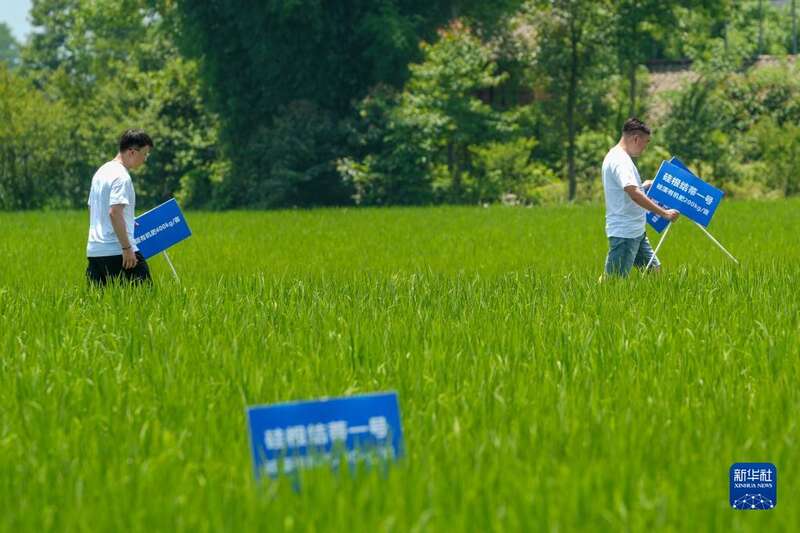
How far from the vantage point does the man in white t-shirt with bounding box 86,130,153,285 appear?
8.79 metres

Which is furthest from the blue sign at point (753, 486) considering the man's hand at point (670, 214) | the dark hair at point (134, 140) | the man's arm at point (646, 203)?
the man's hand at point (670, 214)

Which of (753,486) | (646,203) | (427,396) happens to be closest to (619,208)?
(646,203)

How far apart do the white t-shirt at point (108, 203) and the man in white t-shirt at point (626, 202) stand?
13.2 feet

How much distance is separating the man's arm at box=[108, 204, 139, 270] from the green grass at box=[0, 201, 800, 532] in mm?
355

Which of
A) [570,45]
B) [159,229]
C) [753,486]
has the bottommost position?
[753,486]

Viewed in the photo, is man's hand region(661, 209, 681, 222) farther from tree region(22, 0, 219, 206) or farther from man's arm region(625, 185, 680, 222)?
tree region(22, 0, 219, 206)

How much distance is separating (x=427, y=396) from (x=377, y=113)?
2879 cm

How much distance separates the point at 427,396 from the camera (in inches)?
197

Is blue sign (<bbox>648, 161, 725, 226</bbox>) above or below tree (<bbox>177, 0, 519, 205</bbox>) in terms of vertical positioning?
below

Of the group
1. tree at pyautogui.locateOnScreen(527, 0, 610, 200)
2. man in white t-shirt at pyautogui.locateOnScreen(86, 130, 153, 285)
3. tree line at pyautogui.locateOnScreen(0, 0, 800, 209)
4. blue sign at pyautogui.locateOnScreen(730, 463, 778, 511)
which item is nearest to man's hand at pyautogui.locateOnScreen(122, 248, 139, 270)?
man in white t-shirt at pyautogui.locateOnScreen(86, 130, 153, 285)

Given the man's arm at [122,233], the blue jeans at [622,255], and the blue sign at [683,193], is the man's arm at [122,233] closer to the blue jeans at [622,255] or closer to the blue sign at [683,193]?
the blue jeans at [622,255]

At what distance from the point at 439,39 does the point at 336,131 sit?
482 centimetres

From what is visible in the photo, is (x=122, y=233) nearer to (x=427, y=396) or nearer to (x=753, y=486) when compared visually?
(x=427, y=396)

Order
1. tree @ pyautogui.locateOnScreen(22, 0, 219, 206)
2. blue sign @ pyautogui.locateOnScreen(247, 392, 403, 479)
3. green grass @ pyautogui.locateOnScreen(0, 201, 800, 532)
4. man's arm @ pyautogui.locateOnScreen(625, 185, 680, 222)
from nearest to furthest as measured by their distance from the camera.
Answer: green grass @ pyautogui.locateOnScreen(0, 201, 800, 532)
blue sign @ pyautogui.locateOnScreen(247, 392, 403, 479)
man's arm @ pyautogui.locateOnScreen(625, 185, 680, 222)
tree @ pyautogui.locateOnScreen(22, 0, 219, 206)
